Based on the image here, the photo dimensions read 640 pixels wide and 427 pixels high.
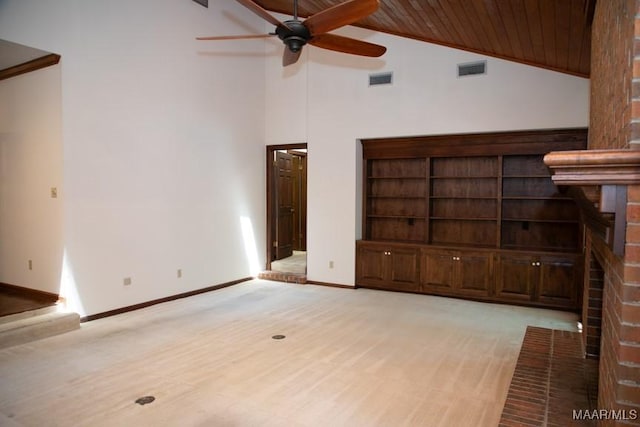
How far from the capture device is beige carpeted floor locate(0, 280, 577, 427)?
9.17 ft

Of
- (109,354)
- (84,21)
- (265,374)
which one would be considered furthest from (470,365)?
(84,21)

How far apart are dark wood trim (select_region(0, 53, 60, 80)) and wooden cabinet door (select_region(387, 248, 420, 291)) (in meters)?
4.91

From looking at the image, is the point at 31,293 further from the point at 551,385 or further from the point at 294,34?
the point at 551,385

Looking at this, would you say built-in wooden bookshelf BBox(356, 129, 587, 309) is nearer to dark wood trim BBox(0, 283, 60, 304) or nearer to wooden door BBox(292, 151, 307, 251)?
wooden door BBox(292, 151, 307, 251)

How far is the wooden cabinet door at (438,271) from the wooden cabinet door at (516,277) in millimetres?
603

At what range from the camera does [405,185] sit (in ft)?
22.1

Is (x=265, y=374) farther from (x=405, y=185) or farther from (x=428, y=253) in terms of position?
(x=405, y=185)

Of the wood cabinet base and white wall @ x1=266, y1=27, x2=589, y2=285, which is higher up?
white wall @ x1=266, y1=27, x2=589, y2=285

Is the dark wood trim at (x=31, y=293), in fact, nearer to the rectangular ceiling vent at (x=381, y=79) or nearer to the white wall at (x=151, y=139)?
the white wall at (x=151, y=139)

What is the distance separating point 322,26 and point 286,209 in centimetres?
590

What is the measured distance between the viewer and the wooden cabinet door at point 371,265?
21.2 feet

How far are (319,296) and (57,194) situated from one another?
3.57 metres

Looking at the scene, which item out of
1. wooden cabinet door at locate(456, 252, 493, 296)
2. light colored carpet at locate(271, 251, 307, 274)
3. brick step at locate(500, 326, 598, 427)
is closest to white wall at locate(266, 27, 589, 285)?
light colored carpet at locate(271, 251, 307, 274)

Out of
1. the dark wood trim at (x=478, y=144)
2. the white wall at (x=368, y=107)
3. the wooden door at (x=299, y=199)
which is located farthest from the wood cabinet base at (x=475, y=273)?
the wooden door at (x=299, y=199)
